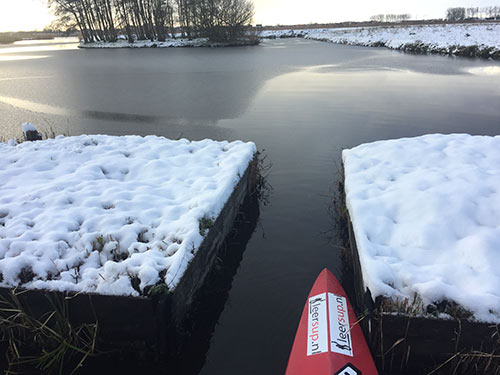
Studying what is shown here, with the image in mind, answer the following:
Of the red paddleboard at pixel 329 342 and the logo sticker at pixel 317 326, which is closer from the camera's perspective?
the red paddleboard at pixel 329 342

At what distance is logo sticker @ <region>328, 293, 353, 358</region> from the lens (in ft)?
9.54

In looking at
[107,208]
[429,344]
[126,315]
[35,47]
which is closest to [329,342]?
[429,344]

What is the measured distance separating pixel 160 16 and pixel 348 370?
60000mm

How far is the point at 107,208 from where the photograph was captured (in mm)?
4680

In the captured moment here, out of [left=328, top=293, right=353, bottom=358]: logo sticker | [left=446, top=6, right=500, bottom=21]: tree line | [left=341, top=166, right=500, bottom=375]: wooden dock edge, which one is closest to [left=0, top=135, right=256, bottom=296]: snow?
[left=328, top=293, right=353, bottom=358]: logo sticker

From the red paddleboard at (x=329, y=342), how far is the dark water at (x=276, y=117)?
1.50ft

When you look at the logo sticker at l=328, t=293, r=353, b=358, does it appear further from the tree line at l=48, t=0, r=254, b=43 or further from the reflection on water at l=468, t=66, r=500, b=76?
the tree line at l=48, t=0, r=254, b=43

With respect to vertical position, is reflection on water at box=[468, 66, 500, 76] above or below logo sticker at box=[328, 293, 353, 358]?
below

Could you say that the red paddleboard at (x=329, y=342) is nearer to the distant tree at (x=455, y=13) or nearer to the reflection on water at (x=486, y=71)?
the reflection on water at (x=486, y=71)

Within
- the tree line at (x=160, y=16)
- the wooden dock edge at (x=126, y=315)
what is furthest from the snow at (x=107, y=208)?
the tree line at (x=160, y=16)

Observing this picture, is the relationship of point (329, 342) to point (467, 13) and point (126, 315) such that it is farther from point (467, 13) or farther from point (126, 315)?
point (467, 13)

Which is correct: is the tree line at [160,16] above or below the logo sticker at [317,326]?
above

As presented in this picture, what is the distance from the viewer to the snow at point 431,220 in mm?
3109

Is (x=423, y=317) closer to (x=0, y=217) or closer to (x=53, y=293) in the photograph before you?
(x=53, y=293)
